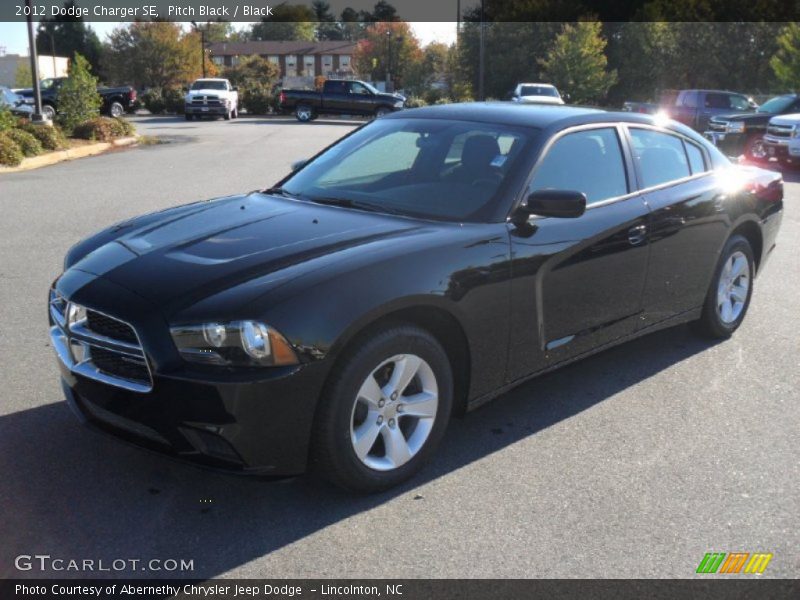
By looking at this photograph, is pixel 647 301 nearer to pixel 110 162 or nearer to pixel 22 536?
pixel 22 536

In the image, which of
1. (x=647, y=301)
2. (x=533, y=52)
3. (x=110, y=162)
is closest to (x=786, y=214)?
(x=647, y=301)

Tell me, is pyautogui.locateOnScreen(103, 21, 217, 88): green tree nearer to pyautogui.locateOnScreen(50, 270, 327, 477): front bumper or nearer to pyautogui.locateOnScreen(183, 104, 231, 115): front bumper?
pyautogui.locateOnScreen(183, 104, 231, 115): front bumper

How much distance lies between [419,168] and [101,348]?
2.08m

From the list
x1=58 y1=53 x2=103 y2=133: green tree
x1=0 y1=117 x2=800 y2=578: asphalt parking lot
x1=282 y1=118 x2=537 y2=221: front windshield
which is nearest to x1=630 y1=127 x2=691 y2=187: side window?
→ x1=282 y1=118 x2=537 y2=221: front windshield

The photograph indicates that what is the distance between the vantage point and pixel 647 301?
5.07 m

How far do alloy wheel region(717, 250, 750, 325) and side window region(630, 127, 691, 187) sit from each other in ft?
2.69

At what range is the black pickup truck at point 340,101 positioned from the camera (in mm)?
38344

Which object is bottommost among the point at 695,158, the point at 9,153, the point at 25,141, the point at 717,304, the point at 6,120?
the point at 717,304

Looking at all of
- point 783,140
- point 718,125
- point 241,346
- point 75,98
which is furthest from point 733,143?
point 241,346

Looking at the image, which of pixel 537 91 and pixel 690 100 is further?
pixel 537 91

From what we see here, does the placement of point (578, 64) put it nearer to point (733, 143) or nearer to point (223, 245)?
point (733, 143)

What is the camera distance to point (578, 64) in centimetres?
5003

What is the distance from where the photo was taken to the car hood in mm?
3490

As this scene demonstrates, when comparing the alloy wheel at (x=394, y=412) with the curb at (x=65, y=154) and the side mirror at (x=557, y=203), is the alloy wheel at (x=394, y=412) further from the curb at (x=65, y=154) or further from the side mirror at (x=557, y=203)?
the curb at (x=65, y=154)
